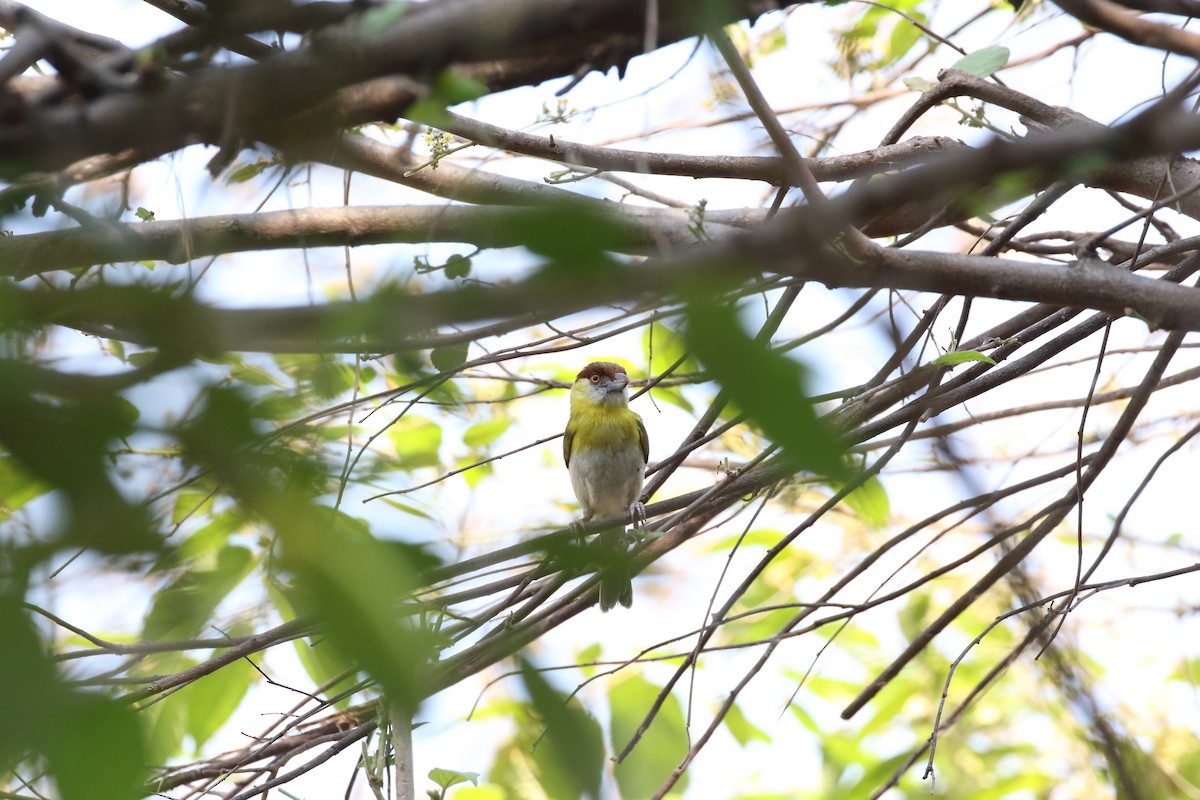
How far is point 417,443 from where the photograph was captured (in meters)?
1.19

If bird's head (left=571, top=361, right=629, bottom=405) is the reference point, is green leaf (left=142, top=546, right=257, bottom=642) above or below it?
below

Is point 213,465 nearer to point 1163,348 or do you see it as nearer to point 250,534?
point 250,534

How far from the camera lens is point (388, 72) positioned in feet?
2.94

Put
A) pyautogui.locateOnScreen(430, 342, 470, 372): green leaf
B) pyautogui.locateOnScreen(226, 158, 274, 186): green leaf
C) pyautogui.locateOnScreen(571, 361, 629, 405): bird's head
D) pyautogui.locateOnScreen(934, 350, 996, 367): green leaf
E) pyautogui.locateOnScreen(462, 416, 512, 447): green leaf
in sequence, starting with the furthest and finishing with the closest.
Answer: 1. pyautogui.locateOnScreen(571, 361, 629, 405): bird's head
2. pyautogui.locateOnScreen(462, 416, 512, 447): green leaf
3. pyautogui.locateOnScreen(934, 350, 996, 367): green leaf
4. pyautogui.locateOnScreen(226, 158, 274, 186): green leaf
5. pyautogui.locateOnScreen(430, 342, 470, 372): green leaf

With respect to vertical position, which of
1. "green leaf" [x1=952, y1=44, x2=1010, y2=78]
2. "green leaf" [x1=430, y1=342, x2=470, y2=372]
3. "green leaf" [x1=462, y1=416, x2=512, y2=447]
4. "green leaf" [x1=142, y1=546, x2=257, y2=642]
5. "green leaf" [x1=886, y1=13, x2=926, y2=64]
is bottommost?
"green leaf" [x1=142, y1=546, x2=257, y2=642]

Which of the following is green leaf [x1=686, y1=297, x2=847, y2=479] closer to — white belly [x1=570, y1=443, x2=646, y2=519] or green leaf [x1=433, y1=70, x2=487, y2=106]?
green leaf [x1=433, y1=70, x2=487, y2=106]

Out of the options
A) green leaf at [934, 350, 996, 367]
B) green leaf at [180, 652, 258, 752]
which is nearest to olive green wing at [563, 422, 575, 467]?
green leaf at [934, 350, 996, 367]

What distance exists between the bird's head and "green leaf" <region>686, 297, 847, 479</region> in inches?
202

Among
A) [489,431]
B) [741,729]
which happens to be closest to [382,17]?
[489,431]

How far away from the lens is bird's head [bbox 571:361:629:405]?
5875 mm

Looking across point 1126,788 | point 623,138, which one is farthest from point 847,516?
point 1126,788

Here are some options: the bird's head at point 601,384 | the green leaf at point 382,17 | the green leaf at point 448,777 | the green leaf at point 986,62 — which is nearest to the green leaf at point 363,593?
the green leaf at point 382,17

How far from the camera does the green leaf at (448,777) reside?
7.41ft

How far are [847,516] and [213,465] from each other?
4.58 metres
